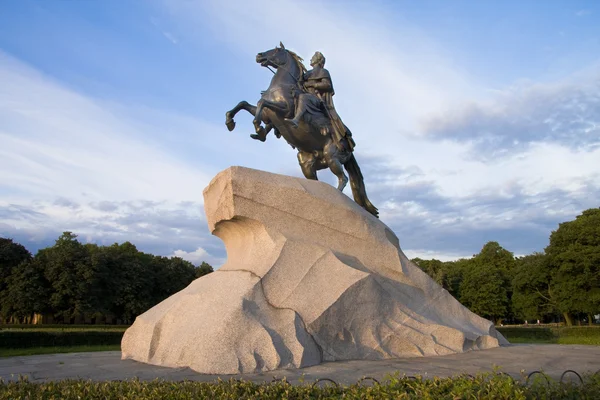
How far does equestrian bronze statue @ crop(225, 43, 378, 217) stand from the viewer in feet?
36.0

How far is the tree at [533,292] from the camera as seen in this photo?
1465 inches

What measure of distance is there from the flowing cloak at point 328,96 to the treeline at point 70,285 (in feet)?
82.8

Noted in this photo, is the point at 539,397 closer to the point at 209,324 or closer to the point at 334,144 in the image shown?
the point at 209,324

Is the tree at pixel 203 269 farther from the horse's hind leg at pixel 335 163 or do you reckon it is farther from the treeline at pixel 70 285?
the horse's hind leg at pixel 335 163

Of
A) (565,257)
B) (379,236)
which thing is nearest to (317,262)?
(379,236)

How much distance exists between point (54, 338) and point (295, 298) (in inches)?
440

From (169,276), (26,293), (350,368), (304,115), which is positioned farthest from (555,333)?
(169,276)

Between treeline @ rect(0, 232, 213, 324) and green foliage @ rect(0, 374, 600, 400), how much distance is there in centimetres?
2990

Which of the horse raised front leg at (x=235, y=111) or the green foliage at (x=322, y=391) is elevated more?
the horse raised front leg at (x=235, y=111)

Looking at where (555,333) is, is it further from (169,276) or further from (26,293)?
(169,276)

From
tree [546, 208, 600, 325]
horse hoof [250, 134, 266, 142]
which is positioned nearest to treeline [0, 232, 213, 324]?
horse hoof [250, 134, 266, 142]

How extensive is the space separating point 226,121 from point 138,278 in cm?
2875

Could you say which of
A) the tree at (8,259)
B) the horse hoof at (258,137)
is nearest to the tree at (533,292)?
the horse hoof at (258,137)

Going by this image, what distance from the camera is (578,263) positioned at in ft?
102
